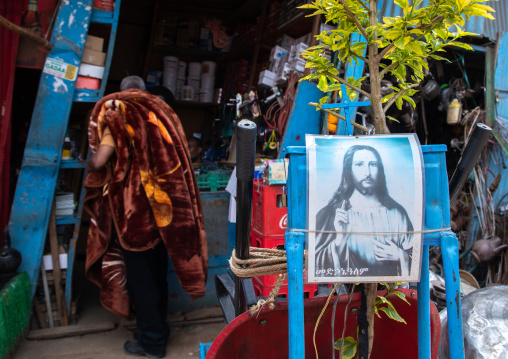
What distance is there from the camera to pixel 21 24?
296 centimetres

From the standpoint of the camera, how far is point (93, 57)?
10.4 feet

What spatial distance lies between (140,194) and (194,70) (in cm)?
321

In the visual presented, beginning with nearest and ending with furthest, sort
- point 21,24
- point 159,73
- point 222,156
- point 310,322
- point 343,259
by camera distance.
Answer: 1. point 343,259
2. point 310,322
3. point 21,24
4. point 222,156
5. point 159,73

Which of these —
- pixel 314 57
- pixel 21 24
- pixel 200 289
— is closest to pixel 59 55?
pixel 21 24

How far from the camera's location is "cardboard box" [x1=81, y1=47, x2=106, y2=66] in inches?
123

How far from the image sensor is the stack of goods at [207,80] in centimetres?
560

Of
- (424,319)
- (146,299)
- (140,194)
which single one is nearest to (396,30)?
(424,319)

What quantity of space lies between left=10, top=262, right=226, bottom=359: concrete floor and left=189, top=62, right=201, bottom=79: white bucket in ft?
10.4

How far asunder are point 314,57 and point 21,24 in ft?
8.44

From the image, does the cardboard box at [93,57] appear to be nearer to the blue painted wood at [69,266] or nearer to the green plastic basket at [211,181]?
the green plastic basket at [211,181]

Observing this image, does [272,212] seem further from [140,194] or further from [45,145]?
[45,145]

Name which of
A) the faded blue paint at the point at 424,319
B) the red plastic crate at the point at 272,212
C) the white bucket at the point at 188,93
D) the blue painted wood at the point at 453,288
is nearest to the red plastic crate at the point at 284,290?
the red plastic crate at the point at 272,212

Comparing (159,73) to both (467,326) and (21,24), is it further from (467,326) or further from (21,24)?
(467,326)

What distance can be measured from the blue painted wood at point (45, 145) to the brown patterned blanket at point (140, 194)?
0.31 metres
